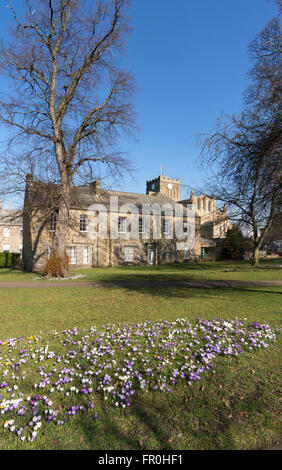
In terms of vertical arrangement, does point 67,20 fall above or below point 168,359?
above

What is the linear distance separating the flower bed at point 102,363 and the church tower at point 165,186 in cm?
5966

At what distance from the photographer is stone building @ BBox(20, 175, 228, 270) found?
26.8 meters

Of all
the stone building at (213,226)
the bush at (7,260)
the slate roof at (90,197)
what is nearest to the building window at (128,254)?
the slate roof at (90,197)

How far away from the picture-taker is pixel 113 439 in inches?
128

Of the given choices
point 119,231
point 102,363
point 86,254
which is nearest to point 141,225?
point 119,231

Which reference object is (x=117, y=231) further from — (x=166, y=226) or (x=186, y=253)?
(x=186, y=253)

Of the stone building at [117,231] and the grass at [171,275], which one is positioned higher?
the stone building at [117,231]

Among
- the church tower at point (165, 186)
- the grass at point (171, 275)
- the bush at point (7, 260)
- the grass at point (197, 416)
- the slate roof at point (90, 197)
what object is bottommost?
the grass at point (197, 416)

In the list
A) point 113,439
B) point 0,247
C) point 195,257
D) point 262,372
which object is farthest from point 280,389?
point 0,247

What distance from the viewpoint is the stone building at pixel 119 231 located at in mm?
26812

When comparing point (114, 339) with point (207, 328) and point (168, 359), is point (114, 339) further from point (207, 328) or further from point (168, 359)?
point (207, 328)

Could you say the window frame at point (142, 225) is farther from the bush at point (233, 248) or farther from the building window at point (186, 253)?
the bush at point (233, 248)
